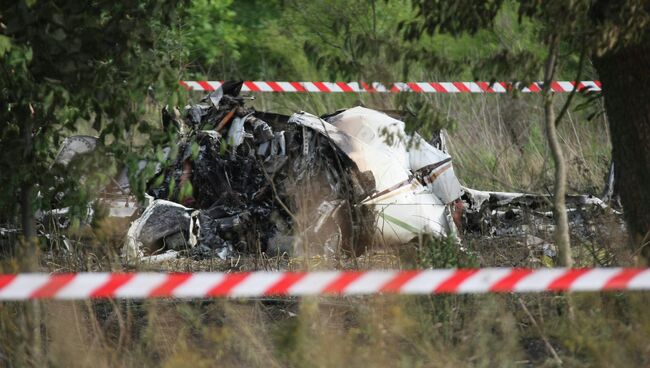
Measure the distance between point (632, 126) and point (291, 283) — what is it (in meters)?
2.42

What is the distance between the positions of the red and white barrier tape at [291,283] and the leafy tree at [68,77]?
113 cm

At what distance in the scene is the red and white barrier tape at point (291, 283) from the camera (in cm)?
405

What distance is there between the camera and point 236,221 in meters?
7.97

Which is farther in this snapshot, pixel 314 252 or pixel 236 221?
pixel 236 221

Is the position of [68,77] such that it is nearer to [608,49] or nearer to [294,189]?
[608,49]

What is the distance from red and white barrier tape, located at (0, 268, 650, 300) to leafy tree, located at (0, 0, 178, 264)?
3.69 ft

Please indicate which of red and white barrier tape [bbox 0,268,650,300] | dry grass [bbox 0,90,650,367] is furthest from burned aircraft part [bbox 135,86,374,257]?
red and white barrier tape [bbox 0,268,650,300]

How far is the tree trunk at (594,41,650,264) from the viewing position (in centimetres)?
555

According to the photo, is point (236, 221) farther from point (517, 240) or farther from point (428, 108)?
point (428, 108)

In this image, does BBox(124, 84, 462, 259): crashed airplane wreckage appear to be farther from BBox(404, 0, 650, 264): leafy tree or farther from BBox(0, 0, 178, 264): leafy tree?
BBox(0, 0, 178, 264): leafy tree

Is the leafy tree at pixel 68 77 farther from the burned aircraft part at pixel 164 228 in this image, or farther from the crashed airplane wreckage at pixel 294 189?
A: the burned aircraft part at pixel 164 228

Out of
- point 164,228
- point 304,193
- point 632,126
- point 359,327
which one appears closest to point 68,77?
point 359,327

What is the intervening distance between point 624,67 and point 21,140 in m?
3.12

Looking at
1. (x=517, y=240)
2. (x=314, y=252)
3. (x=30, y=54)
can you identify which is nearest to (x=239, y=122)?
(x=314, y=252)
